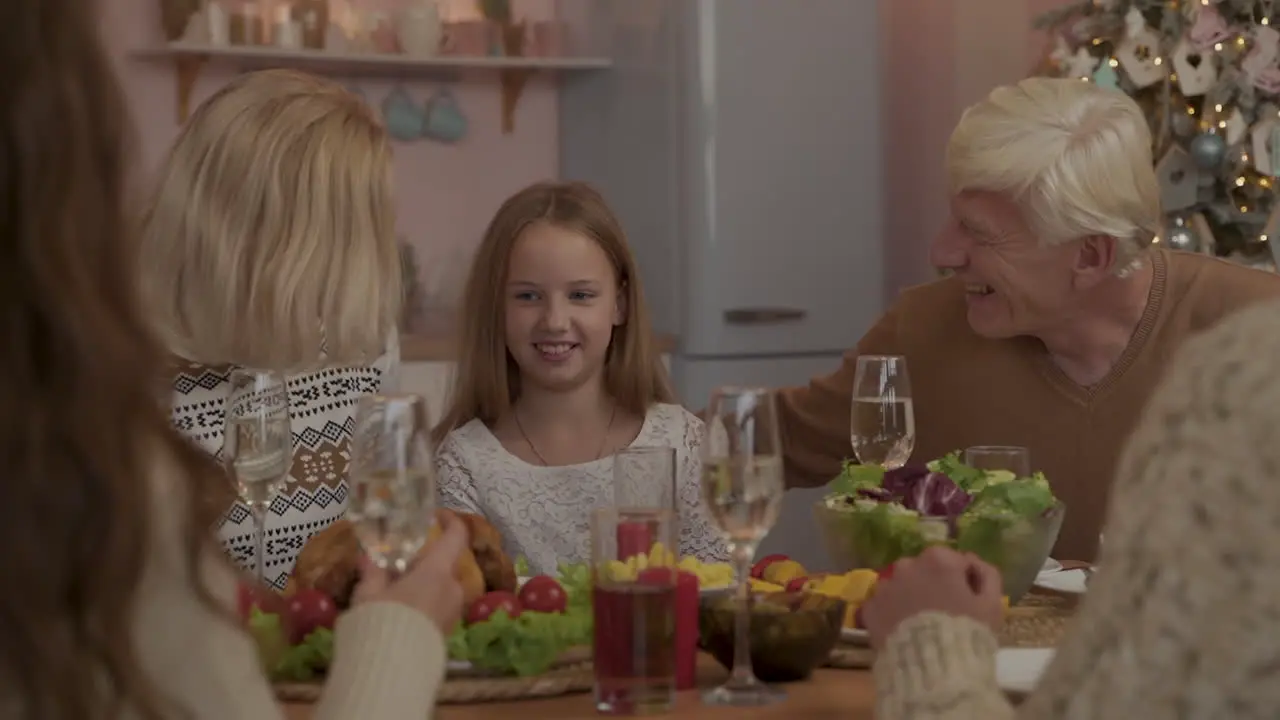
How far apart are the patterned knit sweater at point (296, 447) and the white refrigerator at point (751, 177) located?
2371mm

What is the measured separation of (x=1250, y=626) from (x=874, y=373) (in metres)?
1.24

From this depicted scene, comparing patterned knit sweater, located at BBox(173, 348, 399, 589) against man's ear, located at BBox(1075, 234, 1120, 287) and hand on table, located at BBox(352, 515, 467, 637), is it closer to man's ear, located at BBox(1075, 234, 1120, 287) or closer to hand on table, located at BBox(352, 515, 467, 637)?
hand on table, located at BBox(352, 515, 467, 637)

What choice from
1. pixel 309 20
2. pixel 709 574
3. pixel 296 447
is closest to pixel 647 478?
pixel 709 574

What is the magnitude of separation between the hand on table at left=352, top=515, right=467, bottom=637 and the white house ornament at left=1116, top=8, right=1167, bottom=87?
9.51 feet

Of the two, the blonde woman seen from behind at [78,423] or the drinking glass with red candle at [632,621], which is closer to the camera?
the blonde woman seen from behind at [78,423]

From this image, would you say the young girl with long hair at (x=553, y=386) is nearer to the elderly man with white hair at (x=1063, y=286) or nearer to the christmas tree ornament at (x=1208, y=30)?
the elderly man with white hair at (x=1063, y=286)

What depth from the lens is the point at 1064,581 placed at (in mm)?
2107

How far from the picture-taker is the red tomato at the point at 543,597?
5.59 ft

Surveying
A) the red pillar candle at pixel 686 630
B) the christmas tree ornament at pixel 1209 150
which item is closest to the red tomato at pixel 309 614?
the red pillar candle at pixel 686 630

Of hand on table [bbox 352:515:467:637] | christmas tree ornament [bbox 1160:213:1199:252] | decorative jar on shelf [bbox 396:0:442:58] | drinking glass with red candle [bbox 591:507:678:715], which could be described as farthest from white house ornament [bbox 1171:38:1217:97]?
hand on table [bbox 352:515:467:637]

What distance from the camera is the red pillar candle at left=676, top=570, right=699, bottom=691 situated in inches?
63.7

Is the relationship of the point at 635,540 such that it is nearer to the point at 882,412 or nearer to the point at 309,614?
the point at 309,614

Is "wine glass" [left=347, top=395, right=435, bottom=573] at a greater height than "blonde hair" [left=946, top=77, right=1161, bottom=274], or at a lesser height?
lesser

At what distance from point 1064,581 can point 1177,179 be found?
211 centimetres
